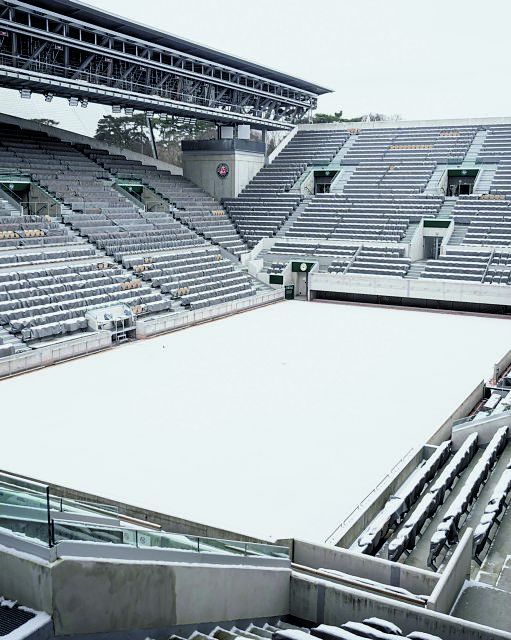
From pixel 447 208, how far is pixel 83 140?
17.6 metres

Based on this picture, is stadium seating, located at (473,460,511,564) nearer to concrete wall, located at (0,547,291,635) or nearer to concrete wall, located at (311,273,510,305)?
concrete wall, located at (0,547,291,635)

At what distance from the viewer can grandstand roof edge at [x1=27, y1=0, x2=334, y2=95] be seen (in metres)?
22.7

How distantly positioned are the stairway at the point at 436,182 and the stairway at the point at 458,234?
344 cm

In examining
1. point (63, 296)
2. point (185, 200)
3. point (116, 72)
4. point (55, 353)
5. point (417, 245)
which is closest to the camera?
point (55, 353)

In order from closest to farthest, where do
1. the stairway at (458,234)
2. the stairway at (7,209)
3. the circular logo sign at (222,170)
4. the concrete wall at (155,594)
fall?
1. the concrete wall at (155,594)
2. the stairway at (7,209)
3. the stairway at (458,234)
4. the circular logo sign at (222,170)

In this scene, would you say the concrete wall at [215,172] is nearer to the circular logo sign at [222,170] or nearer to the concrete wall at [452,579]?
the circular logo sign at [222,170]

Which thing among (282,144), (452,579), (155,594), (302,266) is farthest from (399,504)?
(282,144)

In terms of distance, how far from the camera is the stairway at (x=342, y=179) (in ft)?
115

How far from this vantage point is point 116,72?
2730cm

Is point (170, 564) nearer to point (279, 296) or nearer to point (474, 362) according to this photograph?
point (474, 362)

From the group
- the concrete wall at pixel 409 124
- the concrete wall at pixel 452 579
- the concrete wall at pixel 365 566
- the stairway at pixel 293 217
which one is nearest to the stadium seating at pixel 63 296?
the stairway at pixel 293 217

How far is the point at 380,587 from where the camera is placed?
6668 millimetres

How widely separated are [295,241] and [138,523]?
2461cm

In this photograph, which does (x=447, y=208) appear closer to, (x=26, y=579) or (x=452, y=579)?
(x=452, y=579)
